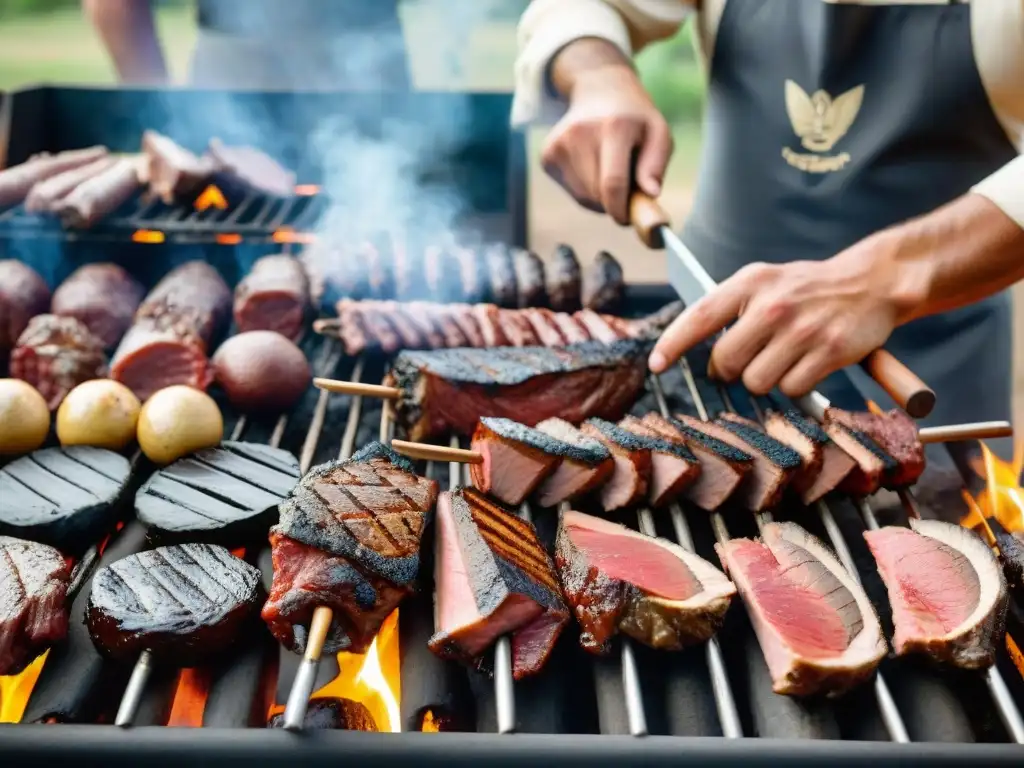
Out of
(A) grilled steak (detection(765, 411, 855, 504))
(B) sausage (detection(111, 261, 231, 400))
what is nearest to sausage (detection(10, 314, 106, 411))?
(B) sausage (detection(111, 261, 231, 400))

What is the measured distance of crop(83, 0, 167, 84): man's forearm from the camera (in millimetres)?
5910

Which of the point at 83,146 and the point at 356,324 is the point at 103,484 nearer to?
the point at 356,324

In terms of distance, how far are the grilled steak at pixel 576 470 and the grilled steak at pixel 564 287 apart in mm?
1405

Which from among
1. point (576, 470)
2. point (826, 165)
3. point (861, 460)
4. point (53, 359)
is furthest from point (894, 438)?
point (53, 359)

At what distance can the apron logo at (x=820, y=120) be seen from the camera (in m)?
3.56

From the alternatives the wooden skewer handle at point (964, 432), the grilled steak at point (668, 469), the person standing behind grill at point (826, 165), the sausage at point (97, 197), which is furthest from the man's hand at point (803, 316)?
the sausage at point (97, 197)

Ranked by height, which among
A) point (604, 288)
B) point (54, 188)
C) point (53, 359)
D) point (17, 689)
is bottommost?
point (17, 689)

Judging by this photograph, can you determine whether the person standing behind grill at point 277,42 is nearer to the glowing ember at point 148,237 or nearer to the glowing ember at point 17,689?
the glowing ember at point 148,237

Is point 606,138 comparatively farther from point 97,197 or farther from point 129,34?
point 129,34

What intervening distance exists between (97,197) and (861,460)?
12.1 ft

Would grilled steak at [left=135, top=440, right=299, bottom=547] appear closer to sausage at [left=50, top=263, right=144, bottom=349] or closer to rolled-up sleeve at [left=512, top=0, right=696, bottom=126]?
sausage at [left=50, top=263, right=144, bottom=349]

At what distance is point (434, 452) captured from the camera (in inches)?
105

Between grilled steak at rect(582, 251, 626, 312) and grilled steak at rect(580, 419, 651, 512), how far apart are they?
54.5 inches

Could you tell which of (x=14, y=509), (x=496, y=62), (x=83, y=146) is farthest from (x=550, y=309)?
(x=496, y=62)
